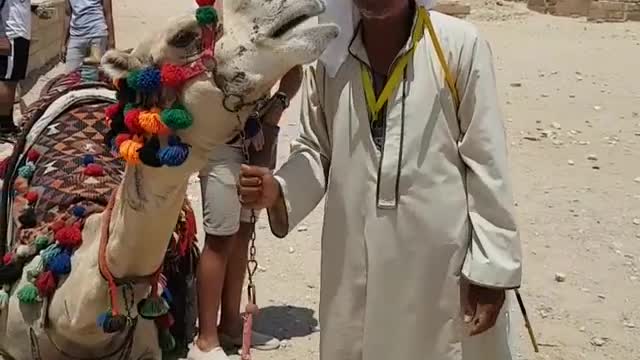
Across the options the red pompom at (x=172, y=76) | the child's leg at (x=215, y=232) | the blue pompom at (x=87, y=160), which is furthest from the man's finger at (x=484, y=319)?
the blue pompom at (x=87, y=160)

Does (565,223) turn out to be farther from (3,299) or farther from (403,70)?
(403,70)

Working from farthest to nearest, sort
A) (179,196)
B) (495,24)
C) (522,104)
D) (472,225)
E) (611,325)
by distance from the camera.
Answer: (495,24), (522,104), (611,325), (179,196), (472,225)

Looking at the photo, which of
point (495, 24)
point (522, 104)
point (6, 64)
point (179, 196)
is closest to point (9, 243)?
point (179, 196)

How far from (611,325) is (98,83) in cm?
270

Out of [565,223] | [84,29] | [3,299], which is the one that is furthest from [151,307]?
[84,29]

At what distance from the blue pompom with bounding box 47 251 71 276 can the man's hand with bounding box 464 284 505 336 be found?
143 cm

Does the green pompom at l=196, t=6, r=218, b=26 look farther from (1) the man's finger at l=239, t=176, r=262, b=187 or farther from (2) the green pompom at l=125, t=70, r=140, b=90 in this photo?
(1) the man's finger at l=239, t=176, r=262, b=187

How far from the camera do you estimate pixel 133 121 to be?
3.02 m

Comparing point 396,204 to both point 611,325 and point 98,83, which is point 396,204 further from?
point 611,325

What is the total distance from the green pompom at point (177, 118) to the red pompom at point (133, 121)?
10 centimetres

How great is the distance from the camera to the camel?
2818 millimetres

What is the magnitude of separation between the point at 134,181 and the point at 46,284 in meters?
0.67

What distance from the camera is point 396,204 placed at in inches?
116

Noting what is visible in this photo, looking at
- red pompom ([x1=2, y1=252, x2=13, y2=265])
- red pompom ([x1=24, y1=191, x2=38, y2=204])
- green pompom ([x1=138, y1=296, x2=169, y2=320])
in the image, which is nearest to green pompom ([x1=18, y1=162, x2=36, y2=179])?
red pompom ([x1=24, y1=191, x2=38, y2=204])
